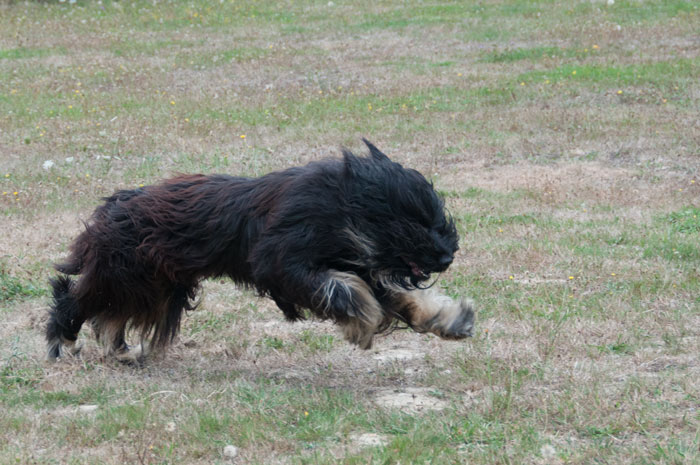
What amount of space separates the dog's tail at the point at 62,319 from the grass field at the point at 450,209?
16 cm

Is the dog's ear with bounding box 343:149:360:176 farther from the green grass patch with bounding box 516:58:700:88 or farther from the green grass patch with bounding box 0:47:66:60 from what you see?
the green grass patch with bounding box 0:47:66:60

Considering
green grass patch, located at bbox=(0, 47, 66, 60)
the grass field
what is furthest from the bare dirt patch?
green grass patch, located at bbox=(0, 47, 66, 60)

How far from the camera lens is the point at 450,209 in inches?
363

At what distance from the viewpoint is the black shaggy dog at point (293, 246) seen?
4949 mm

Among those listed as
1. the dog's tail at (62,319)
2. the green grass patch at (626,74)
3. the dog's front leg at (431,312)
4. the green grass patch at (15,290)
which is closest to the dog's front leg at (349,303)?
the dog's front leg at (431,312)

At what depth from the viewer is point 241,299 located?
7141 mm

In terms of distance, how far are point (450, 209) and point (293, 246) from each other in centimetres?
445

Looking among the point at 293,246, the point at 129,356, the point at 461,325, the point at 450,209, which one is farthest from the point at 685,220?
the point at 129,356

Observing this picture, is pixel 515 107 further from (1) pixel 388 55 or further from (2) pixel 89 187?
(2) pixel 89 187

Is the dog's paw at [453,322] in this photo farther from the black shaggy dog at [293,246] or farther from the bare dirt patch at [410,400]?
the bare dirt patch at [410,400]

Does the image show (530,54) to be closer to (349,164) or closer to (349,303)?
(349,164)

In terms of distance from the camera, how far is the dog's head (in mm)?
4918

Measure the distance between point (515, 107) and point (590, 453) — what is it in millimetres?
9864

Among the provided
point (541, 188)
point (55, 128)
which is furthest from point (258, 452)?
point (55, 128)
